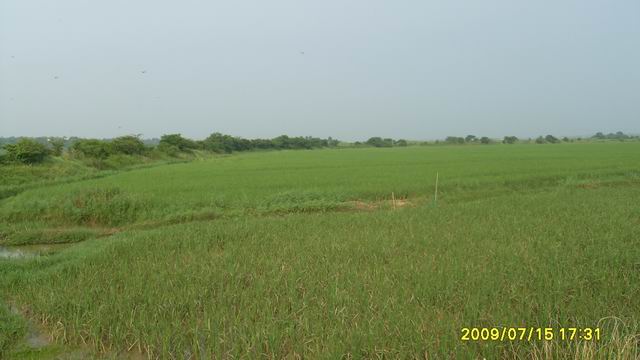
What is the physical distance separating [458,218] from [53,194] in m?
10.6

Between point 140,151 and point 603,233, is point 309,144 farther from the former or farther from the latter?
point 603,233

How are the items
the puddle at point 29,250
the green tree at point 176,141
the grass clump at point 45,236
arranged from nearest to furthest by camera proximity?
the puddle at point 29,250, the grass clump at point 45,236, the green tree at point 176,141

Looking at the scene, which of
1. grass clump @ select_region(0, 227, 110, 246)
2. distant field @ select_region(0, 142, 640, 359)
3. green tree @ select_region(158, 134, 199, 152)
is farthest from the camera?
green tree @ select_region(158, 134, 199, 152)

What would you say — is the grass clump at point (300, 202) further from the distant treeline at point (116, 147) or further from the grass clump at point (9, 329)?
the distant treeline at point (116, 147)

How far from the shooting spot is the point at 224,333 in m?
3.43

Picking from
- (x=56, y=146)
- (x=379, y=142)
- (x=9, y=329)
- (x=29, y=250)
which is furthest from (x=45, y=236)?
(x=379, y=142)

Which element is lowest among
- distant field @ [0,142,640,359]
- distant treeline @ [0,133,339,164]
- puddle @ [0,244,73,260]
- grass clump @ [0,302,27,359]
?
puddle @ [0,244,73,260]

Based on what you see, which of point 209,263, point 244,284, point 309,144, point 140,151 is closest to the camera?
point 244,284

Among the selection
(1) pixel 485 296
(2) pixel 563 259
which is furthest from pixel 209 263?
(2) pixel 563 259

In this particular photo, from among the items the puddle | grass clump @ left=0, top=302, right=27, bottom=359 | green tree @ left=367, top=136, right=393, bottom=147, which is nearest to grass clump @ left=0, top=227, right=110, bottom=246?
the puddle
